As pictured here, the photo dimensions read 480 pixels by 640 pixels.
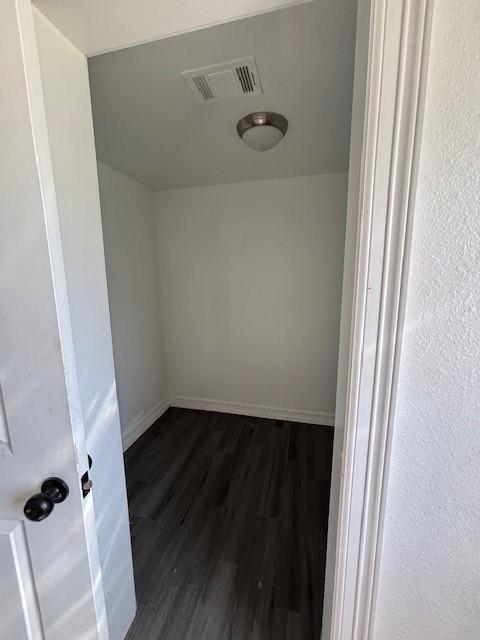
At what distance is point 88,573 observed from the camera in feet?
2.47

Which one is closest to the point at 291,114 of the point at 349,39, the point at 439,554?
the point at 349,39

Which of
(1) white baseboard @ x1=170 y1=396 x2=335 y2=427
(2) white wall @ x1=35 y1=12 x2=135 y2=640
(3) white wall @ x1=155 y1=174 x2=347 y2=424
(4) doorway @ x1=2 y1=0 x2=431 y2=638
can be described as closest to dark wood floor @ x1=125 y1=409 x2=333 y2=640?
(1) white baseboard @ x1=170 y1=396 x2=335 y2=427

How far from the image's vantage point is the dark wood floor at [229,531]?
1.21 metres

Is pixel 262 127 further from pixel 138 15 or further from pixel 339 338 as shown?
pixel 339 338

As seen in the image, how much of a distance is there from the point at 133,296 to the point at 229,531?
1.87m

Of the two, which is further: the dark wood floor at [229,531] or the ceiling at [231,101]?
the dark wood floor at [229,531]

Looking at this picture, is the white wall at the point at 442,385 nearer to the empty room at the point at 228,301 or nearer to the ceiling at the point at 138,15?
the ceiling at the point at 138,15

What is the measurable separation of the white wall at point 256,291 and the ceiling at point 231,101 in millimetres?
351

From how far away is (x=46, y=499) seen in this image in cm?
69

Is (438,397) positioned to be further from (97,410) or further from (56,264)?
(97,410)

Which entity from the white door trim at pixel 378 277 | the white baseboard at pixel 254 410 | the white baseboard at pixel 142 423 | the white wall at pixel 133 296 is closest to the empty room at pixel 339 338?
the white door trim at pixel 378 277

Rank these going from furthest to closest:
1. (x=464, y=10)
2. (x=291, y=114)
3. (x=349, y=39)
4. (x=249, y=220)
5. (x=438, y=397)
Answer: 1. (x=249, y=220)
2. (x=291, y=114)
3. (x=349, y=39)
4. (x=438, y=397)
5. (x=464, y=10)

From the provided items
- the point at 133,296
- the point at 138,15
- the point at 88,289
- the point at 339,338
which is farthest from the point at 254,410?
the point at 138,15

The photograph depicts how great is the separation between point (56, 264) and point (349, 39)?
4.21 feet
